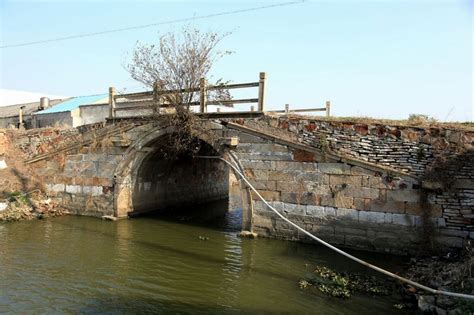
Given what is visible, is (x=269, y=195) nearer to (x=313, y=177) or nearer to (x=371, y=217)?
(x=313, y=177)

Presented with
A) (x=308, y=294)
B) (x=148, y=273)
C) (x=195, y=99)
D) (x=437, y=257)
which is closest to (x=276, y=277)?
(x=308, y=294)

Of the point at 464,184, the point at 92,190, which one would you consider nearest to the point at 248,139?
the point at 464,184

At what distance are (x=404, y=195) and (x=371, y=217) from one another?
3.27ft

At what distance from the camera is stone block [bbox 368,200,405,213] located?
945cm

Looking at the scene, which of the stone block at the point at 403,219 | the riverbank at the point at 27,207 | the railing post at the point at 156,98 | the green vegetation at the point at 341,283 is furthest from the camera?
the riverbank at the point at 27,207

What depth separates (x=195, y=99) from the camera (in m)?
12.7

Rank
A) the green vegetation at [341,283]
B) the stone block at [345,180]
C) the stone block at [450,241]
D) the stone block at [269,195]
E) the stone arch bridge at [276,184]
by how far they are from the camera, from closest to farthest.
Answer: the green vegetation at [341,283] < the stone block at [450,241] < the stone arch bridge at [276,184] < the stone block at [345,180] < the stone block at [269,195]

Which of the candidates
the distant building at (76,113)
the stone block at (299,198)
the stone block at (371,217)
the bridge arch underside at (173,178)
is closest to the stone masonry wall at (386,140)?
the stone block at (371,217)

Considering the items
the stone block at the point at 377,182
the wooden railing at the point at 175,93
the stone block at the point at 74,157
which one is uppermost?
the wooden railing at the point at 175,93

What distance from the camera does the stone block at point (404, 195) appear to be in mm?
9276

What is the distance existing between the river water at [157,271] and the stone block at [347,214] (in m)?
0.96

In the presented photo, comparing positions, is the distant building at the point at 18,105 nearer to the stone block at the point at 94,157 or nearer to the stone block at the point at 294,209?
the stone block at the point at 94,157

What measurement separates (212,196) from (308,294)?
12731 millimetres

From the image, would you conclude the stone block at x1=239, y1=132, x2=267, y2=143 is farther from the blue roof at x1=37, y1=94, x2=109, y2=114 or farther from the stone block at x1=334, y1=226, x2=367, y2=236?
the blue roof at x1=37, y1=94, x2=109, y2=114
